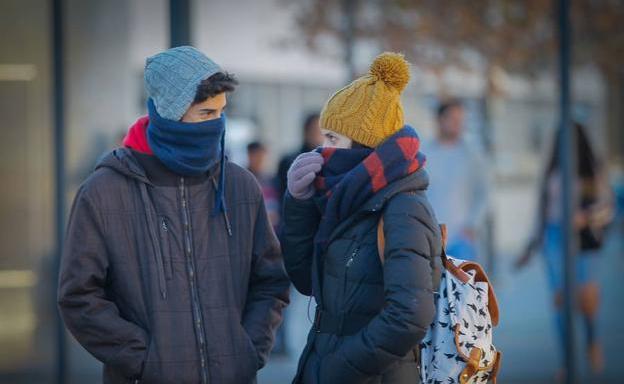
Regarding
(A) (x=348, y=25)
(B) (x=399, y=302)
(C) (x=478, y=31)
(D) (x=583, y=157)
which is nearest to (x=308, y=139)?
(D) (x=583, y=157)

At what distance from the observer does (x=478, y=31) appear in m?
12.2

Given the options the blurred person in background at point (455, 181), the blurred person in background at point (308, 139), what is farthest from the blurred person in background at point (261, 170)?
the blurred person in background at point (455, 181)

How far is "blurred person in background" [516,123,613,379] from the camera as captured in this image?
7.72 metres

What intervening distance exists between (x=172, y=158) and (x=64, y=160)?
3398mm

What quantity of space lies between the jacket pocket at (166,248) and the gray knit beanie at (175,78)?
0.33m

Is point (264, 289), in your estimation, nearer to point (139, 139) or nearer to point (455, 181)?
point (139, 139)

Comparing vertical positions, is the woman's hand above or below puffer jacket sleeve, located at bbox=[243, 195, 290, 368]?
above

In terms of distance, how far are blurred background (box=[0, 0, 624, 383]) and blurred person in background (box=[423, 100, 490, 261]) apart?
0.06 meters

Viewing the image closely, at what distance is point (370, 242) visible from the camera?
320 centimetres

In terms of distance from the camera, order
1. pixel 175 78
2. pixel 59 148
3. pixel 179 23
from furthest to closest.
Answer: pixel 59 148 → pixel 179 23 → pixel 175 78

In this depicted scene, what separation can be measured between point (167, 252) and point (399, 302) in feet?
2.33

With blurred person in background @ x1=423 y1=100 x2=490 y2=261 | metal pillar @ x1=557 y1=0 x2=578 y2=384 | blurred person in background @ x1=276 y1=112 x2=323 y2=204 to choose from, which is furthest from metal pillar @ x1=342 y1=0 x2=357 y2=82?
metal pillar @ x1=557 y1=0 x2=578 y2=384

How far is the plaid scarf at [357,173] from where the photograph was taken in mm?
3186

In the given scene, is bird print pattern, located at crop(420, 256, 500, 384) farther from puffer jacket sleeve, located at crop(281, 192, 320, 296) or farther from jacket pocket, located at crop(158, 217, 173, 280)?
jacket pocket, located at crop(158, 217, 173, 280)
